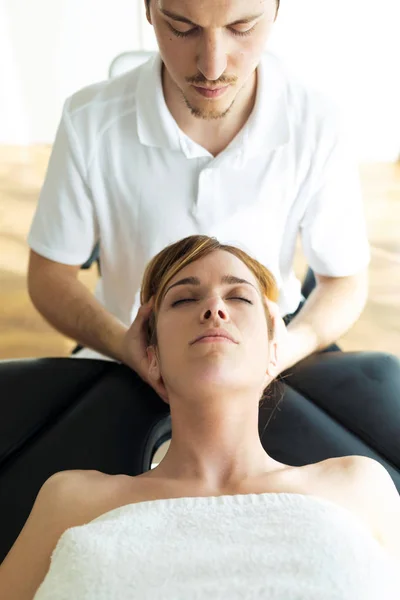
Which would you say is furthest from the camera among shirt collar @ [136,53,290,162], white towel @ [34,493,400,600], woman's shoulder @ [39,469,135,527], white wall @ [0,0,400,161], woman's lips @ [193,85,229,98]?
white wall @ [0,0,400,161]

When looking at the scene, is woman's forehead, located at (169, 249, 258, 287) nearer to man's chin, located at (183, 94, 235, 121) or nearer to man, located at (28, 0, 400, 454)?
man, located at (28, 0, 400, 454)

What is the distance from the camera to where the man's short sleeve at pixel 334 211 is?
1.14 meters

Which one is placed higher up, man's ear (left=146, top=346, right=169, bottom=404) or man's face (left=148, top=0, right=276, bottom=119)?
man's face (left=148, top=0, right=276, bottom=119)

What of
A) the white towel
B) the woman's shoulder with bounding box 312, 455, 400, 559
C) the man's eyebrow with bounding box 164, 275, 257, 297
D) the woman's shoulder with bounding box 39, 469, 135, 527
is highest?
the man's eyebrow with bounding box 164, 275, 257, 297

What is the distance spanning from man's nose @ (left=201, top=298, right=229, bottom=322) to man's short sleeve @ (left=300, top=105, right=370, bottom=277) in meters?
0.35

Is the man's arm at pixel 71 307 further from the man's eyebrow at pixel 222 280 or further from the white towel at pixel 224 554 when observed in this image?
the white towel at pixel 224 554

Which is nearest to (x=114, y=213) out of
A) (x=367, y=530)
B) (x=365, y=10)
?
(x=367, y=530)

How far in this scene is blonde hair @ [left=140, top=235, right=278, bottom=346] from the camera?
1036 millimetres

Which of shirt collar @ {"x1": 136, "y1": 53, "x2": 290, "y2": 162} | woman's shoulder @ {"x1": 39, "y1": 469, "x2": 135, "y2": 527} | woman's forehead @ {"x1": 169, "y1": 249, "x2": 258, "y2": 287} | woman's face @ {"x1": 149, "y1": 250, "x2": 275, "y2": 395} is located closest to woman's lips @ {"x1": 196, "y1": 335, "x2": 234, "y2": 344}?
woman's face @ {"x1": 149, "y1": 250, "x2": 275, "y2": 395}

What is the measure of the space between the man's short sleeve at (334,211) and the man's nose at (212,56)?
28 centimetres

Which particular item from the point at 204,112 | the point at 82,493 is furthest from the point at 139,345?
the point at 204,112

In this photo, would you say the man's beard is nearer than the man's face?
No

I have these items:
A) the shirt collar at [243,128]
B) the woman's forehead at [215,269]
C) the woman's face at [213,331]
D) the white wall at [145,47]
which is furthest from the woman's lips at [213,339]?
the white wall at [145,47]

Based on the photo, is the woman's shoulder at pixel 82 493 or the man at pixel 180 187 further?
the man at pixel 180 187
